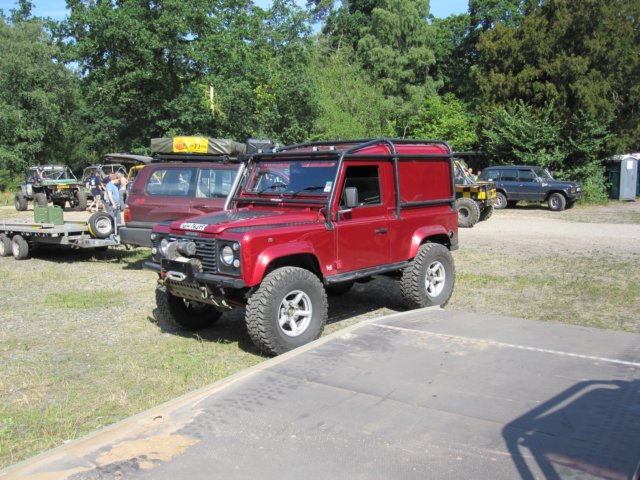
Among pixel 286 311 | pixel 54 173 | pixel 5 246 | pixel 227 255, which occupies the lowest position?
pixel 286 311

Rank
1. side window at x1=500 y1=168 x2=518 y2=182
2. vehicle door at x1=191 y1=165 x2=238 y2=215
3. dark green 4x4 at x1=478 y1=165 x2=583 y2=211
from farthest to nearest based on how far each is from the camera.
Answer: side window at x1=500 y1=168 x2=518 y2=182
dark green 4x4 at x1=478 y1=165 x2=583 y2=211
vehicle door at x1=191 y1=165 x2=238 y2=215

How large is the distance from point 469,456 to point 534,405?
942mm

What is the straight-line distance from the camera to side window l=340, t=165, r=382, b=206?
6422 mm

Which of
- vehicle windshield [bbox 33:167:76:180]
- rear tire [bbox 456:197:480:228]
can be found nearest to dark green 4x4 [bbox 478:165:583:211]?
rear tire [bbox 456:197:480:228]

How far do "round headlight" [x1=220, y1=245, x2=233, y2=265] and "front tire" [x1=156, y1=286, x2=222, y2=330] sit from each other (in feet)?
3.92

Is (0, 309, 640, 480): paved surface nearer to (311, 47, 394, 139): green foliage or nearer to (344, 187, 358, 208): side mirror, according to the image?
(344, 187, 358, 208): side mirror

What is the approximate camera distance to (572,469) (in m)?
3.14

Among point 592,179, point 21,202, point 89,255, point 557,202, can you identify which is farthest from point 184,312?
point 592,179

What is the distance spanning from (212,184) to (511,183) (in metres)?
16.9

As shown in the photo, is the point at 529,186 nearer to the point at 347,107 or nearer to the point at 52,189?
the point at 347,107

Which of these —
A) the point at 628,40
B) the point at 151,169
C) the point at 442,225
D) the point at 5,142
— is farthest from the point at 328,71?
the point at 442,225

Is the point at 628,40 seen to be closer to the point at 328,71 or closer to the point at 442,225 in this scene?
the point at 328,71

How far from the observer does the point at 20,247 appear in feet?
38.9

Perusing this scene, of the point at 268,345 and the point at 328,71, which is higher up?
the point at 328,71
